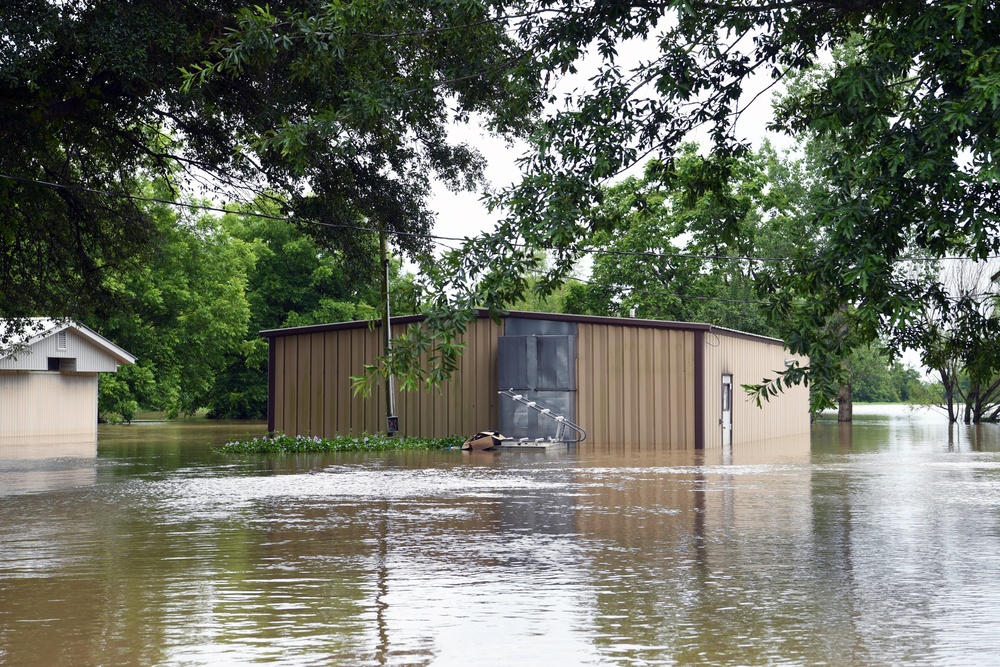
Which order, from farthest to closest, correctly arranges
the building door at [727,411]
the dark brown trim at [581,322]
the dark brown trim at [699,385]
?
1. the building door at [727,411]
2. the dark brown trim at [581,322]
3. the dark brown trim at [699,385]

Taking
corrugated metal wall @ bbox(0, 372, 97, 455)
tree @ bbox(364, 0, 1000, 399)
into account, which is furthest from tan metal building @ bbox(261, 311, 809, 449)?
tree @ bbox(364, 0, 1000, 399)

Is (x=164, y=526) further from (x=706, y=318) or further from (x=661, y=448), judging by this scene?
(x=706, y=318)

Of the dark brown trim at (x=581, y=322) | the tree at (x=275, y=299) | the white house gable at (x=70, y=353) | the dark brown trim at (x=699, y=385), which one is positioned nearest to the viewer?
the dark brown trim at (x=699, y=385)

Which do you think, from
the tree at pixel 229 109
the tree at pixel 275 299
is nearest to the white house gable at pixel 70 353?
the tree at pixel 229 109

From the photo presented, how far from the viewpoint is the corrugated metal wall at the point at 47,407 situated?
39.1 m

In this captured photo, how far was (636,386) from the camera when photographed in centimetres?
3123

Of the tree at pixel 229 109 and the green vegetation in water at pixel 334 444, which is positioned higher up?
the tree at pixel 229 109

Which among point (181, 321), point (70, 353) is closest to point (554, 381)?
point (70, 353)

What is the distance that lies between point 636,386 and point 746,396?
14.1 feet

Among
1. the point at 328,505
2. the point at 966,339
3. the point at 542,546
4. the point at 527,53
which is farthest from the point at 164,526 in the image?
the point at 966,339

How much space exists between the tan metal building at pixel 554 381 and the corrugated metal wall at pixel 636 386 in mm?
26

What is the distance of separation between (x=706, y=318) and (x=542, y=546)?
4193cm

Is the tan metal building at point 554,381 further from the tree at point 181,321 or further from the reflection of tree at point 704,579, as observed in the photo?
the tree at point 181,321

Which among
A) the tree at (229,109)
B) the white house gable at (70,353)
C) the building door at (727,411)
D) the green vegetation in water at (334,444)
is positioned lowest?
the green vegetation in water at (334,444)
